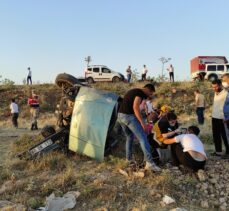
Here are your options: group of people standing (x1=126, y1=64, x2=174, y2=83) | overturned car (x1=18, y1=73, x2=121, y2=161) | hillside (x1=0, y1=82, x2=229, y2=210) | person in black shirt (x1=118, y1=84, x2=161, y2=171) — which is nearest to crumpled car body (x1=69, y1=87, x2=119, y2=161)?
overturned car (x1=18, y1=73, x2=121, y2=161)

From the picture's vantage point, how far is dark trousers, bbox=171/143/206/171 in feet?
21.2

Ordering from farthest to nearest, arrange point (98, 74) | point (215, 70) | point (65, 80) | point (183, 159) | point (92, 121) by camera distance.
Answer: point (98, 74) → point (215, 70) → point (65, 80) → point (92, 121) → point (183, 159)

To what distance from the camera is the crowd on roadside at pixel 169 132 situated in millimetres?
6492

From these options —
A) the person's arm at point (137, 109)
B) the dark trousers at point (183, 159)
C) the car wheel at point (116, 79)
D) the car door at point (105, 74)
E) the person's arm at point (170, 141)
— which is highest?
the car door at point (105, 74)

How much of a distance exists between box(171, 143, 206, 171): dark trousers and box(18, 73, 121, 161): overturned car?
52.9 inches

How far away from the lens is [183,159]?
6.57 metres

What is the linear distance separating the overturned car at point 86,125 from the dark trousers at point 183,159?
134 centimetres

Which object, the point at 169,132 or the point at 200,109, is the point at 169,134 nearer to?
the point at 169,132

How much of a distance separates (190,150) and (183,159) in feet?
0.82

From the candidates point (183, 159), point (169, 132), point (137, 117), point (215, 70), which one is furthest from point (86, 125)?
point (215, 70)

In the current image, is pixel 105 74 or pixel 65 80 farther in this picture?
pixel 105 74

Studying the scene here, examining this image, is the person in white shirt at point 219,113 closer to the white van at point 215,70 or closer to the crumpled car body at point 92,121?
the crumpled car body at point 92,121

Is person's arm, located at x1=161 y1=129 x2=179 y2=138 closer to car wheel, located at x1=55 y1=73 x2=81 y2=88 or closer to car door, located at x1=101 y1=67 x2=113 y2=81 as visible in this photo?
car wheel, located at x1=55 y1=73 x2=81 y2=88

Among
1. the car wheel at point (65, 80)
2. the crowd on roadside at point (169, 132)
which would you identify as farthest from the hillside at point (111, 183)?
the car wheel at point (65, 80)
